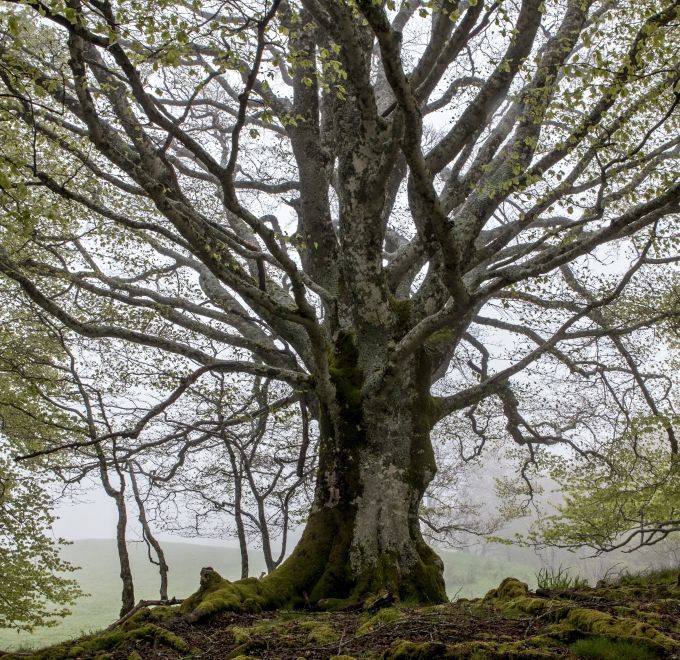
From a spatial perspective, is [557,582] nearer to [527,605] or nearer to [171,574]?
[527,605]

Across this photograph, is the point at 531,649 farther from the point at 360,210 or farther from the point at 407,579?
the point at 360,210

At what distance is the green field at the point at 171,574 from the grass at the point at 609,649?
A: 2831 centimetres

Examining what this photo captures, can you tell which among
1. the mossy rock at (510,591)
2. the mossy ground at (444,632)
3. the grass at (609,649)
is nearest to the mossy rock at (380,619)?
the mossy ground at (444,632)

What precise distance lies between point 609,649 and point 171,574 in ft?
164

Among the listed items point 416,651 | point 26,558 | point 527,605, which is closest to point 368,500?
point 527,605

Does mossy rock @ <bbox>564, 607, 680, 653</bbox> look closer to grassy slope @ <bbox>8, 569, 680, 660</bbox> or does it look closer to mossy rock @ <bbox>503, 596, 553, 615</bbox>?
grassy slope @ <bbox>8, 569, 680, 660</bbox>

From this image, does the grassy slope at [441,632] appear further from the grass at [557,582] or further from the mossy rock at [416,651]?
the grass at [557,582]

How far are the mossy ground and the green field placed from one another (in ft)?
83.8

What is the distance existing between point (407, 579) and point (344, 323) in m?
3.69

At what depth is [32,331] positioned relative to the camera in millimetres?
11547

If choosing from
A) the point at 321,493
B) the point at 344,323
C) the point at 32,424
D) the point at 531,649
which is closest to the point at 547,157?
the point at 344,323

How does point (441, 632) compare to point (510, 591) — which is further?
point (510, 591)

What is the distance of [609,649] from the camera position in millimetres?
3064

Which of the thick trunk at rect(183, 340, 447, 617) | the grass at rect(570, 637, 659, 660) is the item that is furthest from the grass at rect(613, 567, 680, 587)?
the grass at rect(570, 637, 659, 660)
